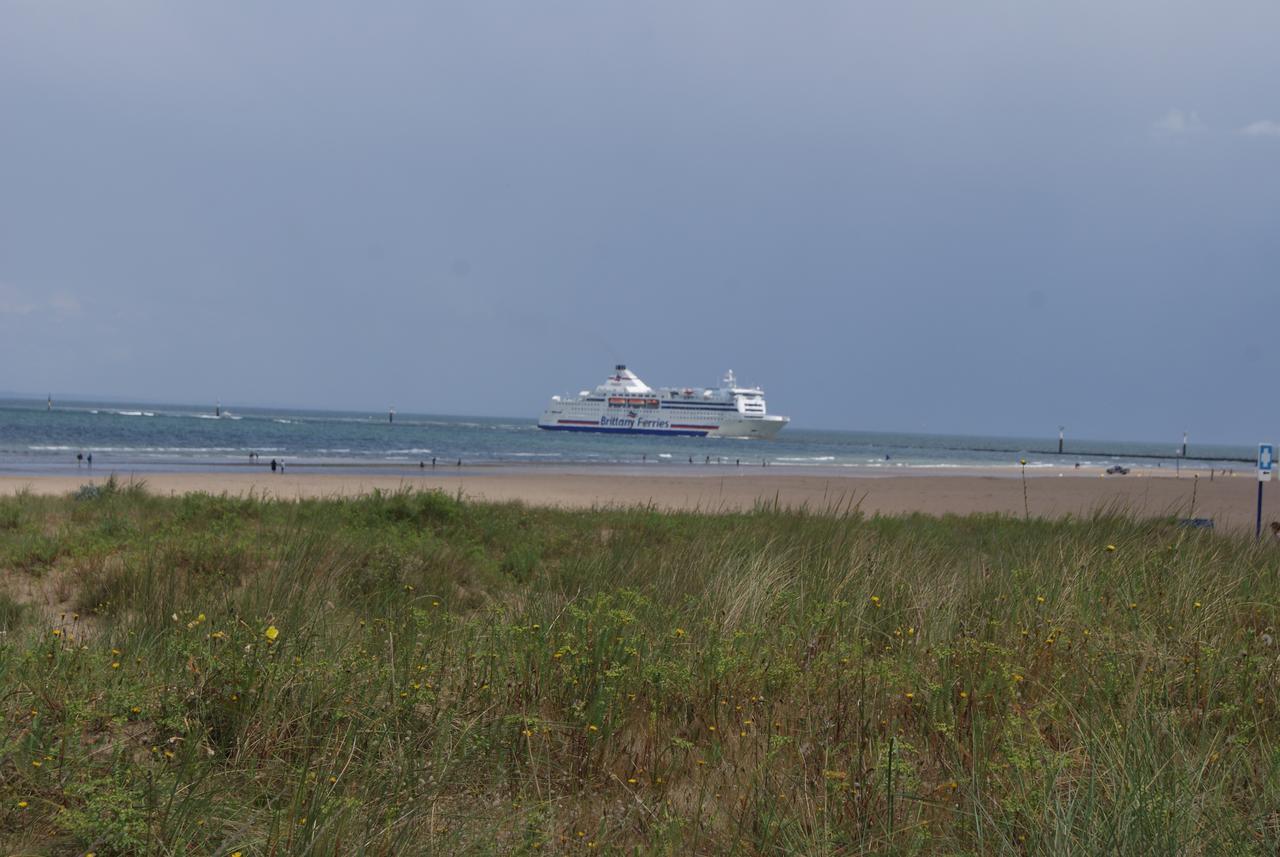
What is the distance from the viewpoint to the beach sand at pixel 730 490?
18812 millimetres

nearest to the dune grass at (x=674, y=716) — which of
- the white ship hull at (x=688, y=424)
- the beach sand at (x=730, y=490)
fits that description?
the beach sand at (x=730, y=490)

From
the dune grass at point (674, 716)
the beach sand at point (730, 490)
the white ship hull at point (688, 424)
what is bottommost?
the beach sand at point (730, 490)

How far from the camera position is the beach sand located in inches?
741

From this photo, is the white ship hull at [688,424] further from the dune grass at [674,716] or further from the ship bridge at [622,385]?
the dune grass at [674,716]

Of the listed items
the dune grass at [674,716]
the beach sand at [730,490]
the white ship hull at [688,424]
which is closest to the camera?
the dune grass at [674,716]

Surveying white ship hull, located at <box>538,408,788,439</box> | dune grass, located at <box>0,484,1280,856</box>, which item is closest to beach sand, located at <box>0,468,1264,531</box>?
dune grass, located at <box>0,484,1280,856</box>

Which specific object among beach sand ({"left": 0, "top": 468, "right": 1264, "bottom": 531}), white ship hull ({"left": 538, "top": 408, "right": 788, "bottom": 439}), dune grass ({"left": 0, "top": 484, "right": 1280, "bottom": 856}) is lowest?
beach sand ({"left": 0, "top": 468, "right": 1264, "bottom": 531})

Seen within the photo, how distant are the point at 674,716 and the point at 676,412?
9693cm

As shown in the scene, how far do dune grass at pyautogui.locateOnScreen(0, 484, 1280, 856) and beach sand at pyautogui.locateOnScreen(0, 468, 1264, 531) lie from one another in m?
11.9

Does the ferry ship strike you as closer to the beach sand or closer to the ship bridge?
the ship bridge

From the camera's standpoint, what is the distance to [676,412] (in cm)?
10050

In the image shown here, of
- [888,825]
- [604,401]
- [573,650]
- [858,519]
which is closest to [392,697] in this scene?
[573,650]

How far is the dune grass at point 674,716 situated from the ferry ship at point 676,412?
9371 cm

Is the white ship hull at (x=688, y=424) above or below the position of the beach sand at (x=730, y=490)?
above
